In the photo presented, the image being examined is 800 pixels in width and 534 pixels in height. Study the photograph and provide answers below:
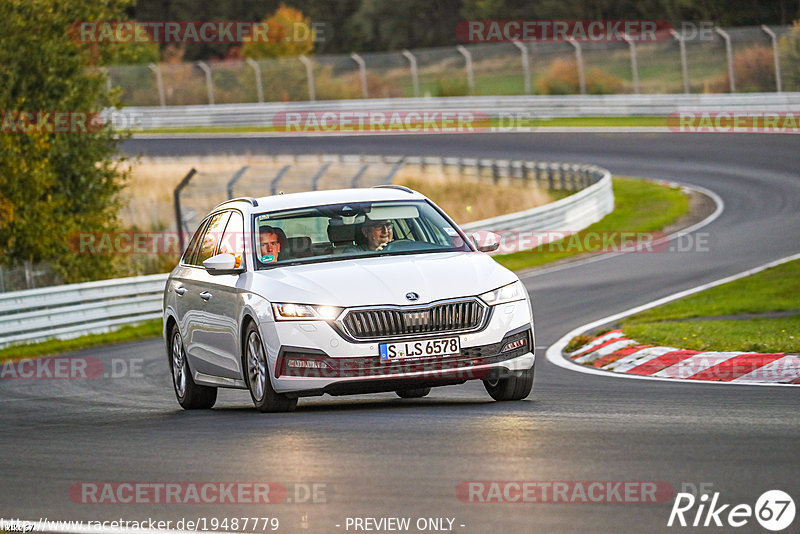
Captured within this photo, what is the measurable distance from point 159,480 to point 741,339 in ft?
24.3

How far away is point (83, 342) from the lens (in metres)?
21.6

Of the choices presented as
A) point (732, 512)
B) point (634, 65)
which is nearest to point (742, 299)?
point (732, 512)

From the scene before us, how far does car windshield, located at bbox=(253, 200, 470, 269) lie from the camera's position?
10203mm

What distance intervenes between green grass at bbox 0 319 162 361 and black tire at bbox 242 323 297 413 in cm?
1162

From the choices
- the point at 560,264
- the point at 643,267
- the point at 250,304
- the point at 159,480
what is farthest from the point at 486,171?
the point at 159,480

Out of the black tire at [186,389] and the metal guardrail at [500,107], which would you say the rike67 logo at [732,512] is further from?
the metal guardrail at [500,107]

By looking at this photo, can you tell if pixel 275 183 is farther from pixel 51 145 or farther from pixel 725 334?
pixel 725 334

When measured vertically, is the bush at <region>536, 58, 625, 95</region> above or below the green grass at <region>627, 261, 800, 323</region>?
below

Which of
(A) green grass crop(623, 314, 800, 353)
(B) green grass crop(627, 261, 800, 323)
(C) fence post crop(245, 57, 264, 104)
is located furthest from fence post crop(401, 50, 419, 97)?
(A) green grass crop(623, 314, 800, 353)

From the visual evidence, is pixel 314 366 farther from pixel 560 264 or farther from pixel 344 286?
pixel 560 264

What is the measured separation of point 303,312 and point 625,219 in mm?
22423

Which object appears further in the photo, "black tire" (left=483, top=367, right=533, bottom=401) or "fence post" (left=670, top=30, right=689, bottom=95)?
"fence post" (left=670, top=30, right=689, bottom=95)

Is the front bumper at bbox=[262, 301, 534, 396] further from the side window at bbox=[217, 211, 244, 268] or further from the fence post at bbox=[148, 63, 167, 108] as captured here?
the fence post at bbox=[148, 63, 167, 108]

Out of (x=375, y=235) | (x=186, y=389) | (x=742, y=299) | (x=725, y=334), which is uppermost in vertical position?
(x=375, y=235)
